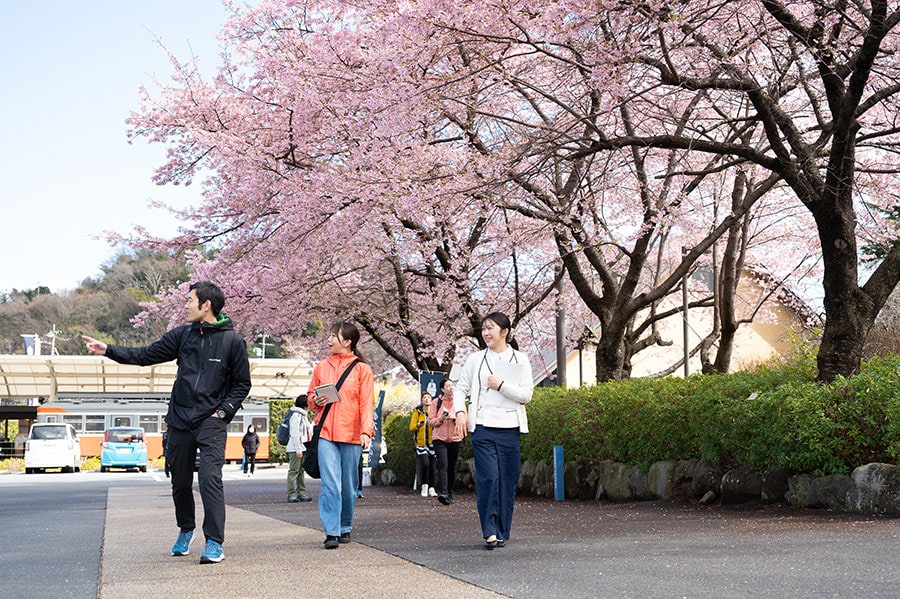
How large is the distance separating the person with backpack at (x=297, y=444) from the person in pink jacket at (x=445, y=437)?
6.06ft

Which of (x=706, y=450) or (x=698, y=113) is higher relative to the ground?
(x=698, y=113)

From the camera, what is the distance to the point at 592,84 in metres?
10.6

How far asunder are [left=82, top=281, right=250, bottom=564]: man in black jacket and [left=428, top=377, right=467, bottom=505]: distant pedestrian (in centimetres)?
745

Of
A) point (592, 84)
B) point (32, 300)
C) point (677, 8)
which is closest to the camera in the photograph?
point (677, 8)

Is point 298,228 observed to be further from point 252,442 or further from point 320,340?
point 252,442

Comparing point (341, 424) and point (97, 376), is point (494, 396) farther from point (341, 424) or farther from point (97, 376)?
point (97, 376)

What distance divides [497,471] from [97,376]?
1687 inches

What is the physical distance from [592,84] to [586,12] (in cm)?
153

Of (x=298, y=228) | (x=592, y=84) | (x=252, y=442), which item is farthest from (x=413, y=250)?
(x=252, y=442)

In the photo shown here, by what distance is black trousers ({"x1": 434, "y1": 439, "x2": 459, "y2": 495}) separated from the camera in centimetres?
1446

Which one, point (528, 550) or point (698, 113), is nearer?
point (528, 550)

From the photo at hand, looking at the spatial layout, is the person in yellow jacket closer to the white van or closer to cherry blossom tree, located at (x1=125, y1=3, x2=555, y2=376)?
cherry blossom tree, located at (x1=125, y1=3, x2=555, y2=376)

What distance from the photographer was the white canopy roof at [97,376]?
4348 centimetres

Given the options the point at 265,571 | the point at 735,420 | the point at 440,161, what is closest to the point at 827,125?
the point at 735,420
